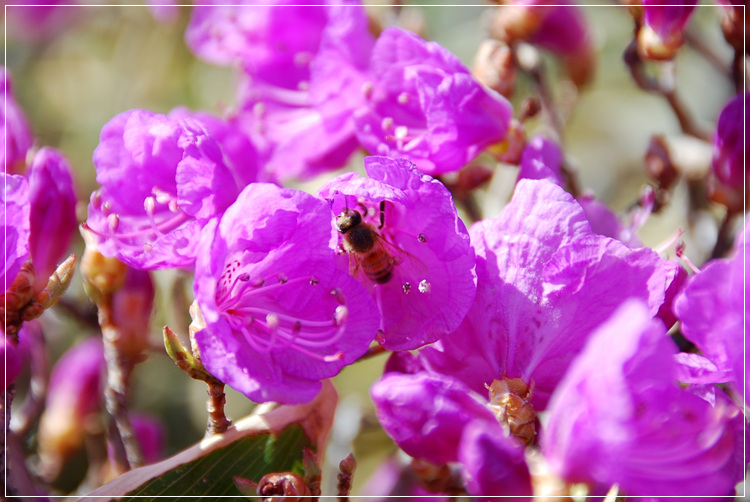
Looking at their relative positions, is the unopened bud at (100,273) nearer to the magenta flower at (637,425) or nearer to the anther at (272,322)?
the anther at (272,322)

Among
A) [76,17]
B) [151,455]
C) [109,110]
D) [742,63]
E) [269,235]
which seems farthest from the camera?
[76,17]

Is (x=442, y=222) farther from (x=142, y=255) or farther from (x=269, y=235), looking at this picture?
(x=142, y=255)

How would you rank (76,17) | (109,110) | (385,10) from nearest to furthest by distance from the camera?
(385,10) → (109,110) → (76,17)

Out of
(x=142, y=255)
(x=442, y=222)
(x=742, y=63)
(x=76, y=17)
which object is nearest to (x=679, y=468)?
(x=442, y=222)

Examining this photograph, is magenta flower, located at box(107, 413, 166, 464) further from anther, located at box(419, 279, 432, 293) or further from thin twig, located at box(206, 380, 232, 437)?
anther, located at box(419, 279, 432, 293)

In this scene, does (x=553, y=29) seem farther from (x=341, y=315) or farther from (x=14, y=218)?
(x=14, y=218)

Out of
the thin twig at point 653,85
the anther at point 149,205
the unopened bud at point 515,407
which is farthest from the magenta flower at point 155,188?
the thin twig at point 653,85

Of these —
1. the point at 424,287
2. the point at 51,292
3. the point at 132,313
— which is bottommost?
the point at 132,313

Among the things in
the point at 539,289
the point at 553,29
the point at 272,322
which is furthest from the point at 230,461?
the point at 553,29
